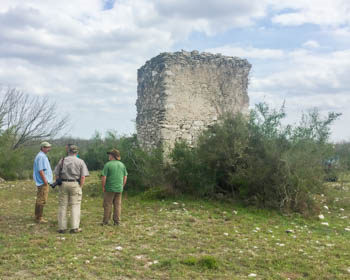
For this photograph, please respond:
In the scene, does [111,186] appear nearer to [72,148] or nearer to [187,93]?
[72,148]

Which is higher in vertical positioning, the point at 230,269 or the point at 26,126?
the point at 26,126

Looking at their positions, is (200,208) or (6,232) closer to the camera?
(6,232)

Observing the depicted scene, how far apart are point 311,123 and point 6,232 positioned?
8.12 m

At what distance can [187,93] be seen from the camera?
37.4 feet

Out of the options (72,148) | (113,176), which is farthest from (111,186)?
(72,148)

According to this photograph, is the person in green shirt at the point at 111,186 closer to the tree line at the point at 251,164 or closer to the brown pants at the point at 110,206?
the brown pants at the point at 110,206

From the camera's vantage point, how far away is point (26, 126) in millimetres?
20688

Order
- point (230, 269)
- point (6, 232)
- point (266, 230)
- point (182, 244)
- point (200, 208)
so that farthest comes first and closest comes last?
point (200, 208)
point (266, 230)
point (6, 232)
point (182, 244)
point (230, 269)

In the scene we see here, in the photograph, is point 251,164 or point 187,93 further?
point 187,93

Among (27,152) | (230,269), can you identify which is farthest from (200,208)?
(27,152)

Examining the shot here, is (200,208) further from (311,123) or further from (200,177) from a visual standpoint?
(311,123)

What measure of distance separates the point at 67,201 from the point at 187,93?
6.34m

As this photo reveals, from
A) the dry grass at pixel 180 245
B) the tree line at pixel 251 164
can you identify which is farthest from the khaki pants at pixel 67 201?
the tree line at pixel 251 164

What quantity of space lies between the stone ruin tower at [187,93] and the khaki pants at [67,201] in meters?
4.72
